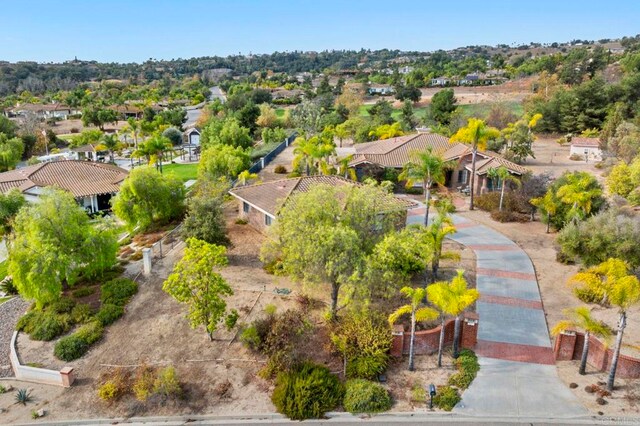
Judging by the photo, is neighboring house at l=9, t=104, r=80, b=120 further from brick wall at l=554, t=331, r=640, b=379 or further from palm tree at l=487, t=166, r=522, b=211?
brick wall at l=554, t=331, r=640, b=379

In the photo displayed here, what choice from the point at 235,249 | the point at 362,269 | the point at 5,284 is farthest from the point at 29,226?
the point at 362,269

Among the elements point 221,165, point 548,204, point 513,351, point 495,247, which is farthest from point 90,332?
point 548,204

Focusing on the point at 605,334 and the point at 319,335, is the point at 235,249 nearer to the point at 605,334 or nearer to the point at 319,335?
the point at 319,335

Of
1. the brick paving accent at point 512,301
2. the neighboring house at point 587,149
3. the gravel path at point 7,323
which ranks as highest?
the neighboring house at point 587,149

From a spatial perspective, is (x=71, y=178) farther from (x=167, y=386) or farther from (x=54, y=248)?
(x=167, y=386)

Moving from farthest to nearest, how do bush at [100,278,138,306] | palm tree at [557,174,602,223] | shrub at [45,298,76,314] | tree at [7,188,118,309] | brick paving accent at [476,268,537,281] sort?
1. palm tree at [557,174,602,223]
2. brick paving accent at [476,268,537,281]
3. bush at [100,278,138,306]
4. shrub at [45,298,76,314]
5. tree at [7,188,118,309]

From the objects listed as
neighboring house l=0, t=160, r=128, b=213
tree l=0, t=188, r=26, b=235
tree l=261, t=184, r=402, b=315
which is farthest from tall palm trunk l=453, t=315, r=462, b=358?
neighboring house l=0, t=160, r=128, b=213

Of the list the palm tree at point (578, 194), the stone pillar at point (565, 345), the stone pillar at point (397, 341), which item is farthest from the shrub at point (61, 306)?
the palm tree at point (578, 194)

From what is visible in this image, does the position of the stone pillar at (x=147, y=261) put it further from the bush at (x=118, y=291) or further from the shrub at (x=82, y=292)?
the shrub at (x=82, y=292)
